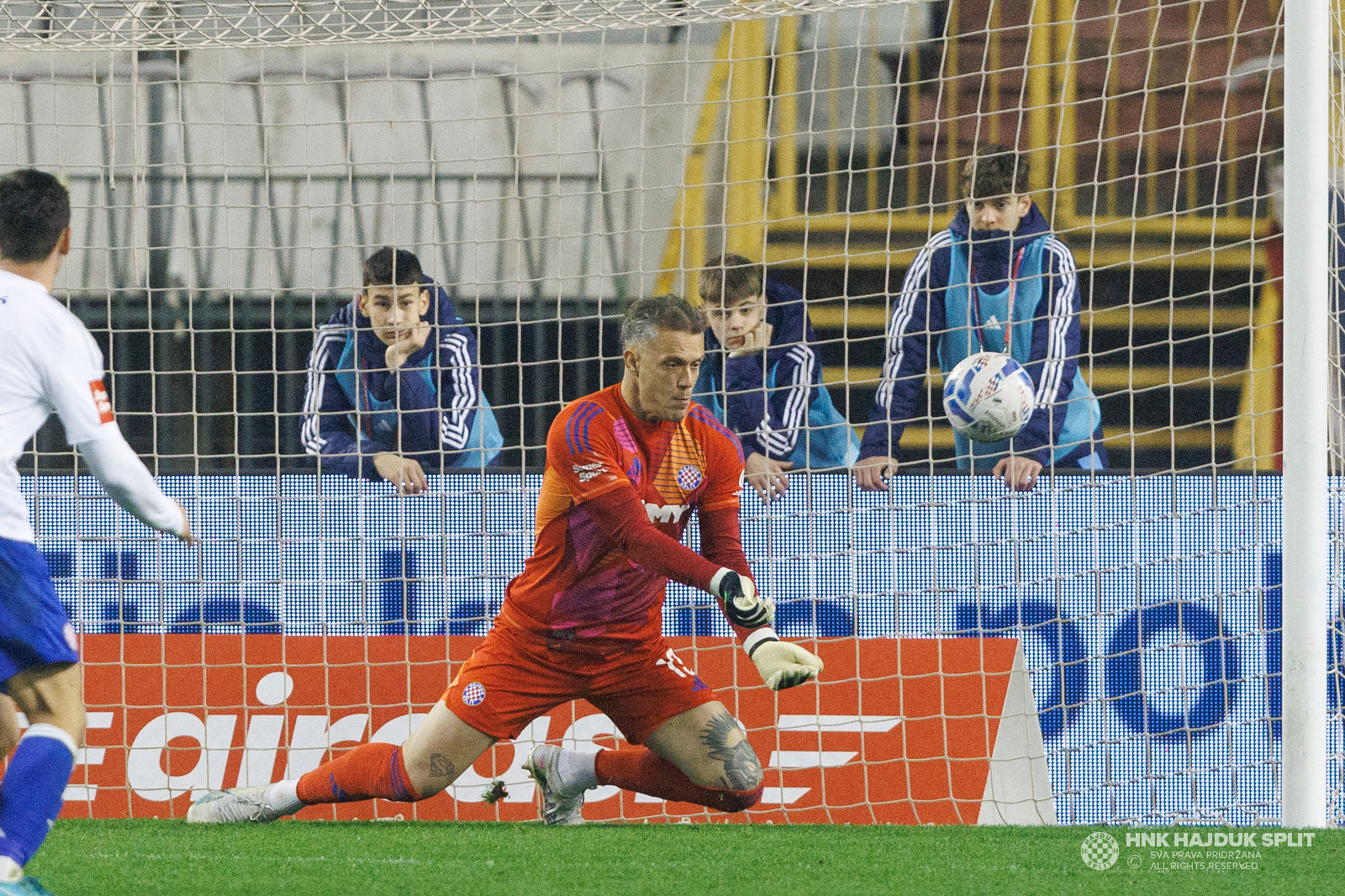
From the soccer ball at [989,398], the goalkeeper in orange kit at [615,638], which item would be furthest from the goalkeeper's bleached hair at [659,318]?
the soccer ball at [989,398]

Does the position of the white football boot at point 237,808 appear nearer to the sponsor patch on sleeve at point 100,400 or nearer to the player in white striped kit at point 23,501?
the player in white striped kit at point 23,501

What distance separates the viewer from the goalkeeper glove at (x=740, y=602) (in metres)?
3.72

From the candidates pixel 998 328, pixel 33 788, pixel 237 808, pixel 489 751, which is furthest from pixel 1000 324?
pixel 33 788

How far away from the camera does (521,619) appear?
441 cm

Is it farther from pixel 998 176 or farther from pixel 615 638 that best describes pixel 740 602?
pixel 998 176

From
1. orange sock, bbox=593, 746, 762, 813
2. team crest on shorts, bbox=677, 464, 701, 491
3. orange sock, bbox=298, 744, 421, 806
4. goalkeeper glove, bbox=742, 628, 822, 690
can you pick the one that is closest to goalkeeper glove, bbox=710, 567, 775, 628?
goalkeeper glove, bbox=742, 628, 822, 690

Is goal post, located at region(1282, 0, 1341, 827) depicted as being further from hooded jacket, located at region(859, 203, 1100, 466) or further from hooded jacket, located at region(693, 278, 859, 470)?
hooded jacket, located at region(693, 278, 859, 470)

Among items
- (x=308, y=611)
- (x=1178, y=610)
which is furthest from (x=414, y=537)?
(x=1178, y=610)

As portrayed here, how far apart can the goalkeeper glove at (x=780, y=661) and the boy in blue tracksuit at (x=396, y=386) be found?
2110 mm

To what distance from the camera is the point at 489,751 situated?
531cm

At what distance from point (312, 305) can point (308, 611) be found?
1231mm

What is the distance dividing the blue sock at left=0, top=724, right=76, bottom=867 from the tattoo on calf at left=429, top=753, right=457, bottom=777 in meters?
1.29

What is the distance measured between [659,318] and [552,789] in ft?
5.20

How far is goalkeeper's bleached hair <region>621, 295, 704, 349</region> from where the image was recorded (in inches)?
162
